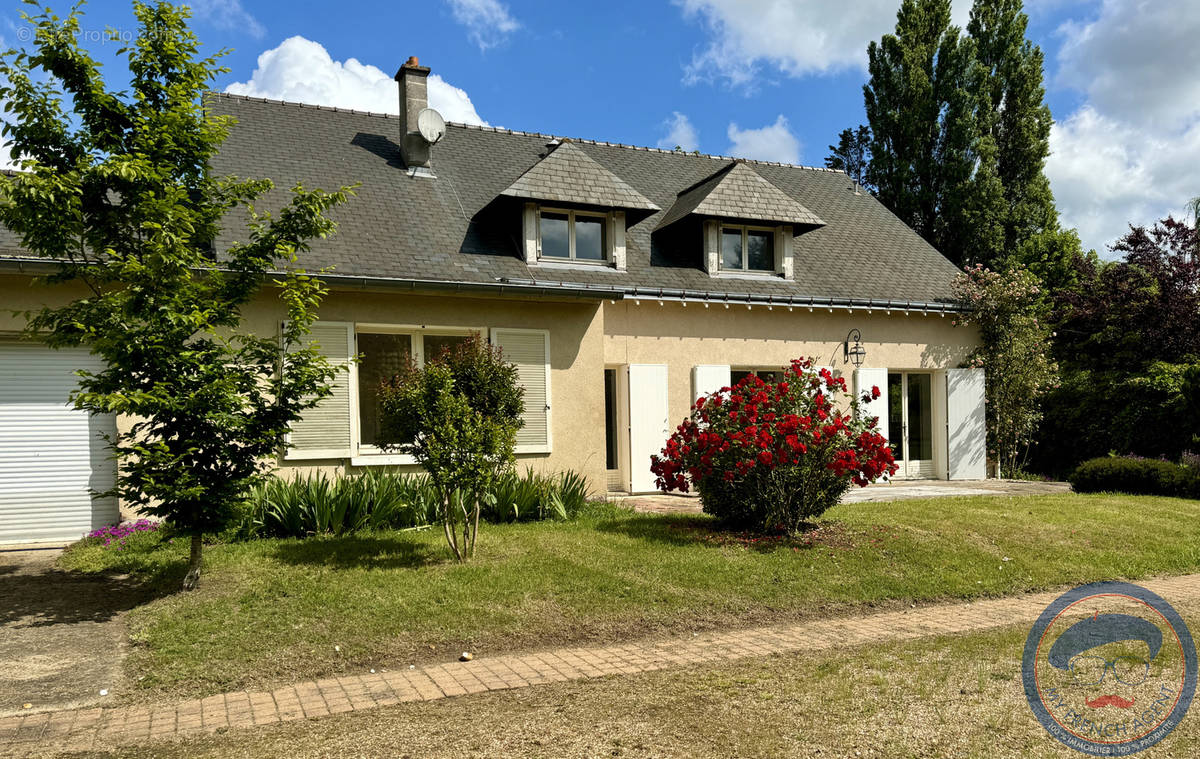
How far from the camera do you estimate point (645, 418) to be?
→ 1318 centimetres

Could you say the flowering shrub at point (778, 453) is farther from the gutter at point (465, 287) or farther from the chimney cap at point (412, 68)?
the chimney cap at point (412, 68)

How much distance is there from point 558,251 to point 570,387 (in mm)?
2626

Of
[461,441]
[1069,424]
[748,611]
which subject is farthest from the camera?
[1069,424]

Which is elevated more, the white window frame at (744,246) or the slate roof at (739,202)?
the slate roof at (739,202)

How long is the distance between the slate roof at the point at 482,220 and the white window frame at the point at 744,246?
0.26m

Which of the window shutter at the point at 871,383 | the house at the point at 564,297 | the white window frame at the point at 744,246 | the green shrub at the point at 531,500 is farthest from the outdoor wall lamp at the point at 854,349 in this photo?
the green shrub at the point at 531,500

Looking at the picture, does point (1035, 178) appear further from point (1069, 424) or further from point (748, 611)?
point (748, 611)

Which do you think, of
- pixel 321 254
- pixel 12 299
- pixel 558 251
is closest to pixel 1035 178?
pixel 558 251

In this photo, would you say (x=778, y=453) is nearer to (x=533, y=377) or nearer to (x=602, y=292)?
(x=602, y=292)

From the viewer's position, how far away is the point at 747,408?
29.3ft

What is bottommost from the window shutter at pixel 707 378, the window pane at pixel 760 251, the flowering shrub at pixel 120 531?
the flowering shrub at pixel 120 531

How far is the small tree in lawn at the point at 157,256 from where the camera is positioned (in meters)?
6.09

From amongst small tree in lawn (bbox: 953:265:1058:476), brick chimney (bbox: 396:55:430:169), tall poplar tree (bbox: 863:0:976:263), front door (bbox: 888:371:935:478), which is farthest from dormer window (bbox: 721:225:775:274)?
tall poplar tree (bbox: 863:0:976:263)

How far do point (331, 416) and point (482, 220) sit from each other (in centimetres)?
430
